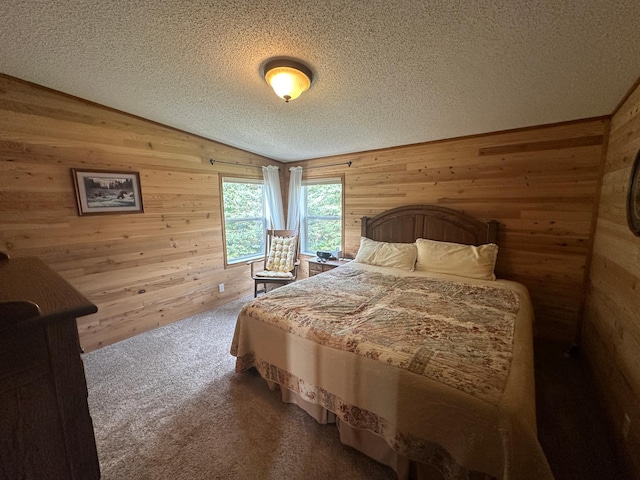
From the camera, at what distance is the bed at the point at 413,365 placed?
1.10 meters

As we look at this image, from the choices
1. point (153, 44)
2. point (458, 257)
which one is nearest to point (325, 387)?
point (458, 257)

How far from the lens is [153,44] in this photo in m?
1.68

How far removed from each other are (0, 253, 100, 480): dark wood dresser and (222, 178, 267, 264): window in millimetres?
3344

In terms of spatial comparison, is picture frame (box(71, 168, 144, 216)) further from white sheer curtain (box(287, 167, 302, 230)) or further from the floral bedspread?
white sheer curtain (box(287, 167, 302, 230))

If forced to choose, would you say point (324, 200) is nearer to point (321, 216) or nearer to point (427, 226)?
point (321, 216)

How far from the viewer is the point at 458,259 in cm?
280

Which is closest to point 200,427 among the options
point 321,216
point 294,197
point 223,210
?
point 223,210

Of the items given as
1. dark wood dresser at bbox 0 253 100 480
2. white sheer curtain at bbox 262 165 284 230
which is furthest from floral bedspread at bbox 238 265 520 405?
white sheer curtain at bbox 262 165 284 230

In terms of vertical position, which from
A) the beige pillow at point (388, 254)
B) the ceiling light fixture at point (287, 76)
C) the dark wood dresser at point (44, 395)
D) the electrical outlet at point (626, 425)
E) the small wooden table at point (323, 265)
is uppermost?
the ceiling light fixture at point (287, 76)

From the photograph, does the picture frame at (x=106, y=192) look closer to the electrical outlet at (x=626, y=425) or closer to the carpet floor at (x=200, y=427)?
the carpet floor at (x=200, y=427)

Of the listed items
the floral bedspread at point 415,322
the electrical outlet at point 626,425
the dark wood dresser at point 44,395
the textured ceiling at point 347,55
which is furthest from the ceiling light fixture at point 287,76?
the electrical outlet at point 626,425

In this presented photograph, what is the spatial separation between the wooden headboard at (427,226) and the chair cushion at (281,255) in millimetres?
1080

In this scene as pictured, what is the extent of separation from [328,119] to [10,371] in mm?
2694

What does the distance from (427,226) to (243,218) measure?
2663 mm
